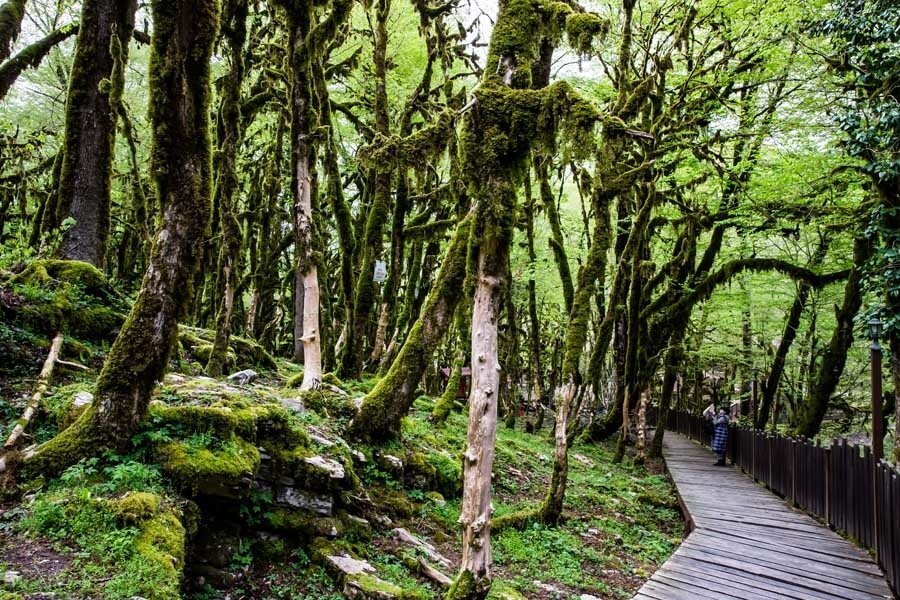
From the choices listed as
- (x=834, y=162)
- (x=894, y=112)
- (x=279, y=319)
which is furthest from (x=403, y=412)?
(x=279, y=319)

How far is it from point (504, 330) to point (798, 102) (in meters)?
13.0

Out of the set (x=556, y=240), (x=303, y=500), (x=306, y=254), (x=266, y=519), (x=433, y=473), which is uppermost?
(x=556, y=240)

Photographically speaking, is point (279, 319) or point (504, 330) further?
point (279, 319)

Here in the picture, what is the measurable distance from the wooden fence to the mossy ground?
269 cm

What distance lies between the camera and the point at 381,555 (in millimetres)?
6297

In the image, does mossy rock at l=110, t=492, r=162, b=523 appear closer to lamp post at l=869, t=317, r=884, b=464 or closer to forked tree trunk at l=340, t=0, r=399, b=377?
forked tree trunk at l=340, t=0, r=399, b=377

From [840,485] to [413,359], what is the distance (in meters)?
7.25

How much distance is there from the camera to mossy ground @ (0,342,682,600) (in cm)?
391

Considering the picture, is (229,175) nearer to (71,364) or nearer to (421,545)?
(71,364)

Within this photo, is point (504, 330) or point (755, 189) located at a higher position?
point (755, 189)

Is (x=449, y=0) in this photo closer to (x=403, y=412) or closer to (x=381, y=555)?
(x=403, y=412)

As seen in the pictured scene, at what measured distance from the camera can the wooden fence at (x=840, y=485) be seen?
21.6 ft

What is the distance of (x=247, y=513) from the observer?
5508mm

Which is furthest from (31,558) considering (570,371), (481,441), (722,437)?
(722,437)
